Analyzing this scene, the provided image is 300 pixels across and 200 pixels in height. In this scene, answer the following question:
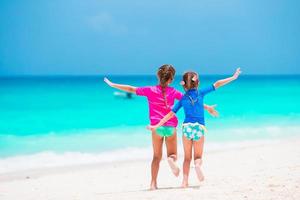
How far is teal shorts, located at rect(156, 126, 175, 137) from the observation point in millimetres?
6590

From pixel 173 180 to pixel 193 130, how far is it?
2.18m

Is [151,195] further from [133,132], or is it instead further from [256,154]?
[133,132]

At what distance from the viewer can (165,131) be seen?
6.59 meters

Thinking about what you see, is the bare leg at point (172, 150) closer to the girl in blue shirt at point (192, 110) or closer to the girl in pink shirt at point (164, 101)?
the girl in pink shirt at point (164, 101)

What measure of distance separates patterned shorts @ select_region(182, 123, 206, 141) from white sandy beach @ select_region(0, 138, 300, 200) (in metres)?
0.59

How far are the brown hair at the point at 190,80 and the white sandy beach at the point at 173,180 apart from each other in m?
1.13

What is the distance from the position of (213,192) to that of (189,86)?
45.6 inches

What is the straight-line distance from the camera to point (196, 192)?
640cm

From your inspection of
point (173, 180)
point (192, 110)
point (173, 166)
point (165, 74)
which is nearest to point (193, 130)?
point (192, 110)

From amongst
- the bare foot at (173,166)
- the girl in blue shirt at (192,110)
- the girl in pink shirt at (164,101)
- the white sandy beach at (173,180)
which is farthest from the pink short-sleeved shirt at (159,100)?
the white sandy beach at (173,180)

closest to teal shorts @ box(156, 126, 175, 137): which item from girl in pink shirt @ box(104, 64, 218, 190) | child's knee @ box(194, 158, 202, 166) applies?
girl in pink shirt @ box(104, 64, 218, 190)

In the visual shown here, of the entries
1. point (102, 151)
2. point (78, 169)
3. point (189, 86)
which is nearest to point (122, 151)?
point (102, 151)

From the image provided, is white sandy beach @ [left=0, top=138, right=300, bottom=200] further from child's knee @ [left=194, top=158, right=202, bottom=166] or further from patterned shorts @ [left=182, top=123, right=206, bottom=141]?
patterned shorts @ [left=182, top=123, right=206, bottom=141]

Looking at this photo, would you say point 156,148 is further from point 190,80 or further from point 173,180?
Result: point 173,180
